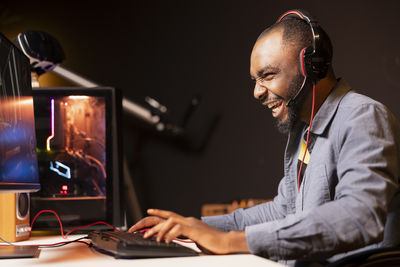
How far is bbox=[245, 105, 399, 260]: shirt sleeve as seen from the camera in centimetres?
83

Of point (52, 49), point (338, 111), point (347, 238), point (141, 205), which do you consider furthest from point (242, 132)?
point (347, 238)

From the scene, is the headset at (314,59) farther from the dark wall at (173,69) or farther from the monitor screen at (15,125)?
the dark wall at (173,69)

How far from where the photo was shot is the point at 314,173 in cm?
108

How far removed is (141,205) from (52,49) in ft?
6.43

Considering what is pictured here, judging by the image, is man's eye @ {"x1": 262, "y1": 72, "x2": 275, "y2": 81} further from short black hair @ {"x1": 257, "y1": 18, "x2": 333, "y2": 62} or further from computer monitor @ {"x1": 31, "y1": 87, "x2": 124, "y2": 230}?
computer monitor @ {"x1": 31, "y1": 87, "x2": 124, "y2": 230}

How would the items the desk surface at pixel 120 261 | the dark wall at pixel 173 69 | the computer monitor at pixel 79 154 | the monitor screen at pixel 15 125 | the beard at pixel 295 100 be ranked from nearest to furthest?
the desk surface at pixel 120 261
the monitor screen at pixel 15 125
the beard at pixel 295 100
the computer monitor at pixel 79 154
the dark wall at pixel 173 69

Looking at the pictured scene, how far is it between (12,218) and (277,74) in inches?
29.5

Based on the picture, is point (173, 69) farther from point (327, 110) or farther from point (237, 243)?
point (237, 243)

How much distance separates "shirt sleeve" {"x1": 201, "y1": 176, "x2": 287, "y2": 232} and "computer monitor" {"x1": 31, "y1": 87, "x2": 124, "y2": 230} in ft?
1.01

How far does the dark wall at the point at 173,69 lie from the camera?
3.18 meters

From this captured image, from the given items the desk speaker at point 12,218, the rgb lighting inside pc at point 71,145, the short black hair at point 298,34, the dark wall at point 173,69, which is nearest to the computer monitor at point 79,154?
the rgb lighting inside pc at point 71,145

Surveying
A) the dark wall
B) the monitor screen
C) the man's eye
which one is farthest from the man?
the dark wall

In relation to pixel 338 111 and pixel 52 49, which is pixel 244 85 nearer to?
pixel 52 49

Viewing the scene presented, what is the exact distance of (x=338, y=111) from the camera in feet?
3.53
